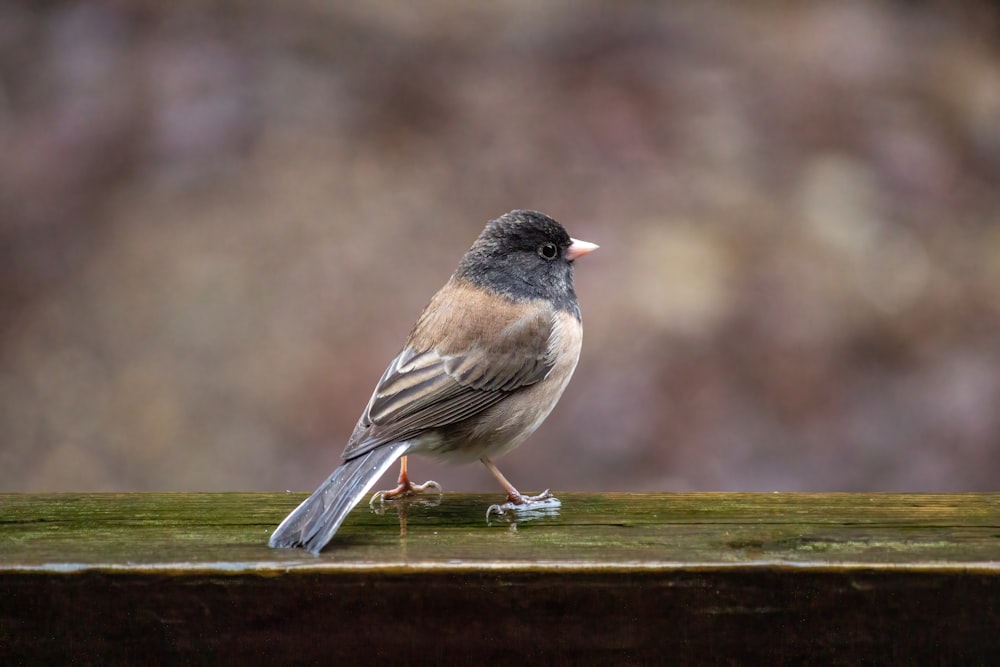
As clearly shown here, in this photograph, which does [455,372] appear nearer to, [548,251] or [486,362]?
[486,362]

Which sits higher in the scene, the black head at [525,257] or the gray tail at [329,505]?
the black head at [525,257]

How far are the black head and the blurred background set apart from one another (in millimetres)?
894

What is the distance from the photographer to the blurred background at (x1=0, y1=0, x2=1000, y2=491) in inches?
151

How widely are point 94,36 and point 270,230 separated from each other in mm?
1046

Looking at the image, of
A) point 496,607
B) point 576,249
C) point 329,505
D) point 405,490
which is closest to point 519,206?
point 576,249

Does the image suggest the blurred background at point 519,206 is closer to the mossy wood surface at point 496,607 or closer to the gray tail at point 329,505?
the gray tail at point 329,505

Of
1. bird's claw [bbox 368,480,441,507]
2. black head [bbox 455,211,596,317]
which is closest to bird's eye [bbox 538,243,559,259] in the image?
black head [bbox 455,211,596,317]

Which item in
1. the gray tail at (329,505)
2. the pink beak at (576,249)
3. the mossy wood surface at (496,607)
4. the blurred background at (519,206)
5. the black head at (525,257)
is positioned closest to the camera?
the mossy wood surface at (496,607)

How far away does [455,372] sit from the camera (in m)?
2.58

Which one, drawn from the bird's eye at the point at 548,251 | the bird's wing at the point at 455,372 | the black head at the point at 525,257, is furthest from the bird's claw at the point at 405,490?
the bird's eye at the point at 548,251

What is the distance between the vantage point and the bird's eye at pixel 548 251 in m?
2.99

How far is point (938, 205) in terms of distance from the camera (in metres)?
4.34

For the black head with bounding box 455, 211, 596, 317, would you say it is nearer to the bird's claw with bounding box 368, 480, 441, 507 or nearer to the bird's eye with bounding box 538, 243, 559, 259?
the bird's eye with bounding box 538, 243, 559, 259

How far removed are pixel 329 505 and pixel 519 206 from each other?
103 inches
